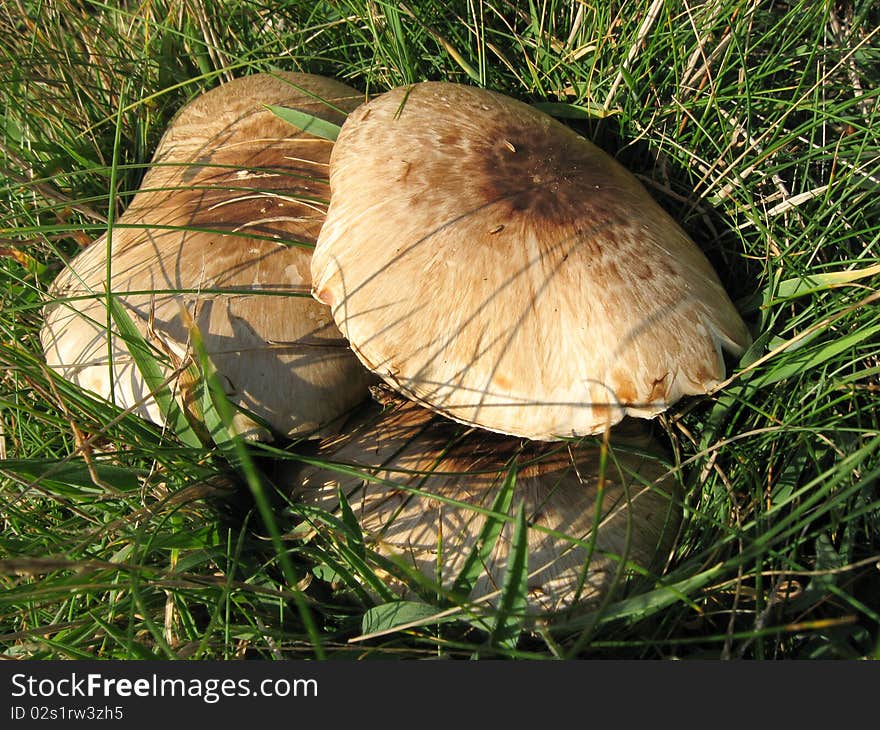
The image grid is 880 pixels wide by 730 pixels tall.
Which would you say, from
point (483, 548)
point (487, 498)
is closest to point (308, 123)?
point (487, 498)

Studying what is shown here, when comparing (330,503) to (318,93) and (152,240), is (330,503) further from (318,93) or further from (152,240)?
(318,93)

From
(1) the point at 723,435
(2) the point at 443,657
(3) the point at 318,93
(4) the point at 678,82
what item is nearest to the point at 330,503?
(2) the point at 443,657

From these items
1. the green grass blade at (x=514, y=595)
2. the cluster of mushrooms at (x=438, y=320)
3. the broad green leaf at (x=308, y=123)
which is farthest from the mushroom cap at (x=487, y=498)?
the broad green leaf at (x=308, y=123)

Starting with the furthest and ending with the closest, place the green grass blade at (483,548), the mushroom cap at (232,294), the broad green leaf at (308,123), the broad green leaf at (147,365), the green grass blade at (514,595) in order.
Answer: the broad green leaf at (308,123) < the mushroom cap at (232,294) < the broad green leaf at (147,365) < the green grass blade at (483,548) < the green grass blade at (514,595)

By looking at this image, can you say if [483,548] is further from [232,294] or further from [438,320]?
[232,294]

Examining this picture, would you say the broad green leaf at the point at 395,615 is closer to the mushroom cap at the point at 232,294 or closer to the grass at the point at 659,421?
the grass at the point at 659,421

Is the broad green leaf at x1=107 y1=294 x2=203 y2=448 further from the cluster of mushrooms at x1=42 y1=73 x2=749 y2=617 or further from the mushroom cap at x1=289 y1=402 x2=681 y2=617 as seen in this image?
the mushroom cap at x1=289 y1=402 x2=681 y2=617

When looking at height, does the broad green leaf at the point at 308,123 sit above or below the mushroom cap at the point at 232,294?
above
